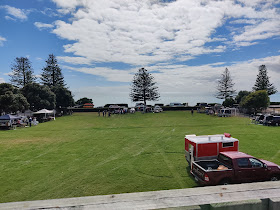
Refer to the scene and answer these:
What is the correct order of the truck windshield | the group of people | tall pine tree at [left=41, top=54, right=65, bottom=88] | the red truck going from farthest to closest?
tall pine tree at [left=41, top=54, right=65, bottom=88], the group of people, the truck windshield, the red truck

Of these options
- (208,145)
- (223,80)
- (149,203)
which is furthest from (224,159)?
(223,80)

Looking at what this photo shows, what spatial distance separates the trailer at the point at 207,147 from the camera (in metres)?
10.0

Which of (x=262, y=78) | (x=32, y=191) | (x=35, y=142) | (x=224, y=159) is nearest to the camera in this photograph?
(x=32, y=191)

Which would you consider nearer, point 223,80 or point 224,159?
point 224,159

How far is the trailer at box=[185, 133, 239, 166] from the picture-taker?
10008 millimetres

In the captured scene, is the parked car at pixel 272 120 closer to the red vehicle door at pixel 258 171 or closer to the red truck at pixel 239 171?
the red truck at pixel 239 171

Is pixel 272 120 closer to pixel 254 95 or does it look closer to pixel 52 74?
pixel 254 95

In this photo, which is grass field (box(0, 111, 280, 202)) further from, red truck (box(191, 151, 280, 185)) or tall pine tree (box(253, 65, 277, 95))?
tall pine tree (box(253, 65, 277, 95))

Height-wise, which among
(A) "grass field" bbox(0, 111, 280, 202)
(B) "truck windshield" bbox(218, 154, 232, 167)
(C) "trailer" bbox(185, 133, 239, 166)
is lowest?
(A) "grass field" bbox(0, 111, 280, 202)

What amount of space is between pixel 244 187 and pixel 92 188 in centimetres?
780

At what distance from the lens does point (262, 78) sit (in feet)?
220

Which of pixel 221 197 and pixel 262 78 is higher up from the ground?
pixel 262 78

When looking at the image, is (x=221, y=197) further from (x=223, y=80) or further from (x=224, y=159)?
(x=223, y=80)

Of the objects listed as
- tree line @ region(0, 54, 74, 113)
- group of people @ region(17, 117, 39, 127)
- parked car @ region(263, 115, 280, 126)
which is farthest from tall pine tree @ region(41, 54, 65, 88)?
parked car @ region(263, 115, 280, 126)
